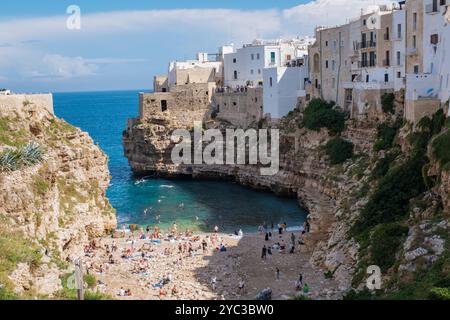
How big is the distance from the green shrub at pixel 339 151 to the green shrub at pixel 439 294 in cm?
2377

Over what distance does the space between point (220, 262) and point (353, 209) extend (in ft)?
25.2

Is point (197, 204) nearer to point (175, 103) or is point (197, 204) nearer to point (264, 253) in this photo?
Result: point (264, 253)

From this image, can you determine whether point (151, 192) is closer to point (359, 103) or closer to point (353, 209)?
point (359, 103)

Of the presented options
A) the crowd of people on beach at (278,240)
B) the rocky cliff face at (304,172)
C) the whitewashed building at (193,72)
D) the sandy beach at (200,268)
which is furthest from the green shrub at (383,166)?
the whitewashed building at (193,72)

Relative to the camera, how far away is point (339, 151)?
41969mm

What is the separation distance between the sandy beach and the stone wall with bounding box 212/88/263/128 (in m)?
20.4

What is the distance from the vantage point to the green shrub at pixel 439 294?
17328 millimetres

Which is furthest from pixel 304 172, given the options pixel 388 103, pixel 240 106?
pixel 240 106

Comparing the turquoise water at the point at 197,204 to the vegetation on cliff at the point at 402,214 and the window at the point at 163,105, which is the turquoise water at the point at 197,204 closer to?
the window at the point at 163,105

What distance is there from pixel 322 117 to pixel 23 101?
74.0ft

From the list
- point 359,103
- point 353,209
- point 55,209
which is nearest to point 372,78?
point 359,103

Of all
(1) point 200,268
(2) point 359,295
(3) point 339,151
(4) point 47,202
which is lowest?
(1) point 200,268

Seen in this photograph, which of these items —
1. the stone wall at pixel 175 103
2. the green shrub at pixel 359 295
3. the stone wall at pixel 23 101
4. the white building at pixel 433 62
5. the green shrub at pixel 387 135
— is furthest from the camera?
the stone wall at pixel 175 103
